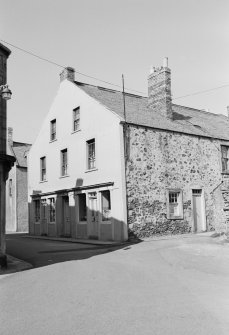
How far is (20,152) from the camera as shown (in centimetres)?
3500

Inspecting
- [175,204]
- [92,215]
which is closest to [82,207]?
[92,215]

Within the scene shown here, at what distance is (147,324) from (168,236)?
14.3m

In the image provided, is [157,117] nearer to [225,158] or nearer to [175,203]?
[175,203]

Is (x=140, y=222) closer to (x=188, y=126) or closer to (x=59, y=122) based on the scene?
(x=188, y=126)

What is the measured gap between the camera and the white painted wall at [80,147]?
61.5 feet

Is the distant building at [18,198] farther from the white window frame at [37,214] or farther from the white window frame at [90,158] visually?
the white window frame at [90,158]

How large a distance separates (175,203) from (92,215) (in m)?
4.68

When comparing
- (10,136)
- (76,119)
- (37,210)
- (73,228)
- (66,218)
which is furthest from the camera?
(10,136)

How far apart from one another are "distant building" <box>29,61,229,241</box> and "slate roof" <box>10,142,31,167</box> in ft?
24.5

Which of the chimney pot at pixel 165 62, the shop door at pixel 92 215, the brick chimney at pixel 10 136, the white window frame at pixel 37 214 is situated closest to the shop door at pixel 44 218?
the white window frame at pixel 37 214

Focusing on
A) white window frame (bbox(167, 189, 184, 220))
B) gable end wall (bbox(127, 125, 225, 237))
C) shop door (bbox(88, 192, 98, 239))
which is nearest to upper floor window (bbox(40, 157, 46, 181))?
shop door (bbox(88, 192, 98, 239))

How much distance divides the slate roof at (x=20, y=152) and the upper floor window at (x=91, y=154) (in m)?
11.8

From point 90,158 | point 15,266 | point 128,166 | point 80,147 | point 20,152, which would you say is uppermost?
point 20,152

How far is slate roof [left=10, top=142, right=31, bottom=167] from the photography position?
33.2m
